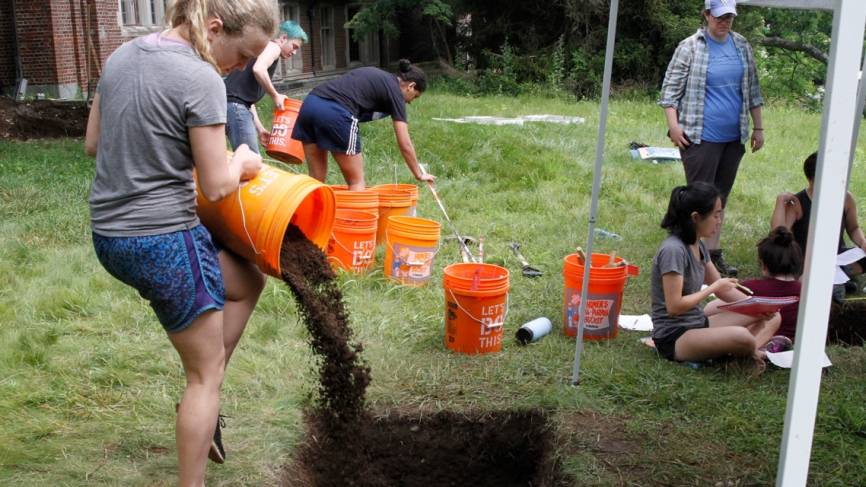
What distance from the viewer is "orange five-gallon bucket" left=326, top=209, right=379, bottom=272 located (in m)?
5.03

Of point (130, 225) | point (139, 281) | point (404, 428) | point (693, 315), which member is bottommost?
point (404, 428)

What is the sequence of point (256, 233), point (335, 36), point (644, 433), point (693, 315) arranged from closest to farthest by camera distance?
point (256, 233) < point (644, 433) < point (693, 315) < point (335, 36)

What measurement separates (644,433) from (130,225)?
2.29 metres

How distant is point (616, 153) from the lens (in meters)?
9.69

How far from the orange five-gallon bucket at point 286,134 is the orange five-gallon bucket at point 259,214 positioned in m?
3.18

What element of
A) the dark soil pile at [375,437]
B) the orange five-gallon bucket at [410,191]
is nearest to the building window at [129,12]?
the orange five-gallon bucket at [410,191]

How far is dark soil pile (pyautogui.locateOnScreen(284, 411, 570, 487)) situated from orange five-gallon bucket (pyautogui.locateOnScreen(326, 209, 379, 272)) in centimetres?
176

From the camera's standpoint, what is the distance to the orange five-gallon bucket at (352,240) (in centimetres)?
503

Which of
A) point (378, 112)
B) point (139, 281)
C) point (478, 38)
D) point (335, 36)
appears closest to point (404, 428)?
point (139, 281)

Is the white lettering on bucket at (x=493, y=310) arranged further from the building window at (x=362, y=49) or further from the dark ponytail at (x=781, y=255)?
the building window at (x=362, y=49)

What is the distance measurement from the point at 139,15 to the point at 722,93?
14.8 metres

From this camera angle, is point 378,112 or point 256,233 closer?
point 256,233

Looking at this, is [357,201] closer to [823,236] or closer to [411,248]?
[411,248]

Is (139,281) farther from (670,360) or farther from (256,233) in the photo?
(670,360)
